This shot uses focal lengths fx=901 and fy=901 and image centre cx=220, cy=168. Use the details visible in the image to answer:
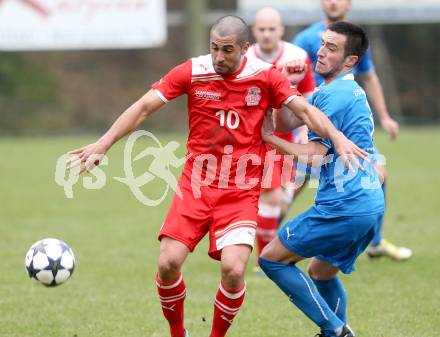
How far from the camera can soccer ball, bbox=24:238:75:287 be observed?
5.02 m

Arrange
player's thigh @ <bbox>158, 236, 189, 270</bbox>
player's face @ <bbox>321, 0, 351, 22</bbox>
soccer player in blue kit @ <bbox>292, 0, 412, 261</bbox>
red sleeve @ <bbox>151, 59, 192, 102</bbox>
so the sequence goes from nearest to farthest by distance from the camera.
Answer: player's thigh @ <bbox>158, 236, 189, 270</bbox>
red sleeve @ <bbox>151, 59, 192, 102</bbox>
player's face @ <bbox>321, 0, 351, 22</bbox>
soccer player in blue kit @ <bbox>292, 0, 412, 261</bbox>

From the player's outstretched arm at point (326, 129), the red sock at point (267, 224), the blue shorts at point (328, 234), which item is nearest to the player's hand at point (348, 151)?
the player's outstretched arm at point (326, 129)

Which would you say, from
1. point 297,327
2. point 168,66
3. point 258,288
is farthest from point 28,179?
point 168,66

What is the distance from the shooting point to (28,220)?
9.30m

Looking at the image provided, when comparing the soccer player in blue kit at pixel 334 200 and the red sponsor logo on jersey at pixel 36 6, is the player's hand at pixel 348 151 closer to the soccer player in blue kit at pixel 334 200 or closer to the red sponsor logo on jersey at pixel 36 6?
the soccer player in blue kit at pixel 334 200

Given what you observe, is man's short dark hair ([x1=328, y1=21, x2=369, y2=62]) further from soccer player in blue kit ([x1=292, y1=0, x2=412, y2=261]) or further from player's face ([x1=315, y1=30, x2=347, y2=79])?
soccer player in blue kit ([x1=292, y1=0, x2=412, y2=261])

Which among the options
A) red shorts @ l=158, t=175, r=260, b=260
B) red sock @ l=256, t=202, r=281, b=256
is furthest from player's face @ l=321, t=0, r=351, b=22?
red shorts @ l=158, t=175, r=260, b=260

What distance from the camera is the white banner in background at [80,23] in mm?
16953

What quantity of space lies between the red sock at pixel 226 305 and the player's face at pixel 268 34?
106 inches

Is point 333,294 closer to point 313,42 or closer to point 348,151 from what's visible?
point 348,151

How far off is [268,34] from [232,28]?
7.46 feet

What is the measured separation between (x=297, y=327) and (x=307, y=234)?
960mm

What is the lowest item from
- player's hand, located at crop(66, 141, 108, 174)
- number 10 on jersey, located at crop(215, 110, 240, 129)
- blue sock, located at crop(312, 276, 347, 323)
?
blue sock, located at crop(312, 276, 347, 323)

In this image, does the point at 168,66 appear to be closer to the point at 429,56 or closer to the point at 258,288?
the point at 429,56
